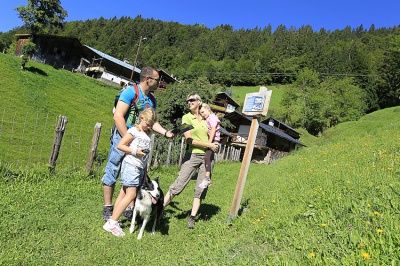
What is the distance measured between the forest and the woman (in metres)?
43.4

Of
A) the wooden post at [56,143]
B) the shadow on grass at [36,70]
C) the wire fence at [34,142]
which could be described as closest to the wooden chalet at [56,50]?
the shadow on grass at [36,70]

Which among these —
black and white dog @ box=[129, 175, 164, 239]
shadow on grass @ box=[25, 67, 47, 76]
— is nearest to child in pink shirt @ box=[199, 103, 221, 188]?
black and white dog @ box=[129, 175, 164, 239]

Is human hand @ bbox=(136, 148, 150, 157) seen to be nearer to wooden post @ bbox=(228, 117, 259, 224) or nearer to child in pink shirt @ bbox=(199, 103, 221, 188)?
child in pink shirt @ bbox=(199, 103, 221, 188)

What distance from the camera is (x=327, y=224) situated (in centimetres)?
319

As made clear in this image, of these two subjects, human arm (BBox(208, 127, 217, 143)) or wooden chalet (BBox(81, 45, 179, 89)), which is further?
wooden chalet (BBox(81, 45, 179, 89))

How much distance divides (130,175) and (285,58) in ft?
287

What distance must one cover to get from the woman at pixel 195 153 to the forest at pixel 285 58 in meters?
43.4

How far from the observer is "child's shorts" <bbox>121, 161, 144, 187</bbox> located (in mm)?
3787

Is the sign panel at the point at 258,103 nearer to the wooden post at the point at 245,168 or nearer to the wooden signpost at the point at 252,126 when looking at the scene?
the wooden signpost at the point at 252,126

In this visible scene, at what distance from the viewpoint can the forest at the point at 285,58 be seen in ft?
193

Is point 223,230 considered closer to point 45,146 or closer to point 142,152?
point 142,152

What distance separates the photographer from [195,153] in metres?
4.81

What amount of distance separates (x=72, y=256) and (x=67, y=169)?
12.5 feet

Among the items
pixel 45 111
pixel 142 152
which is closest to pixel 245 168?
pixel 142 152
